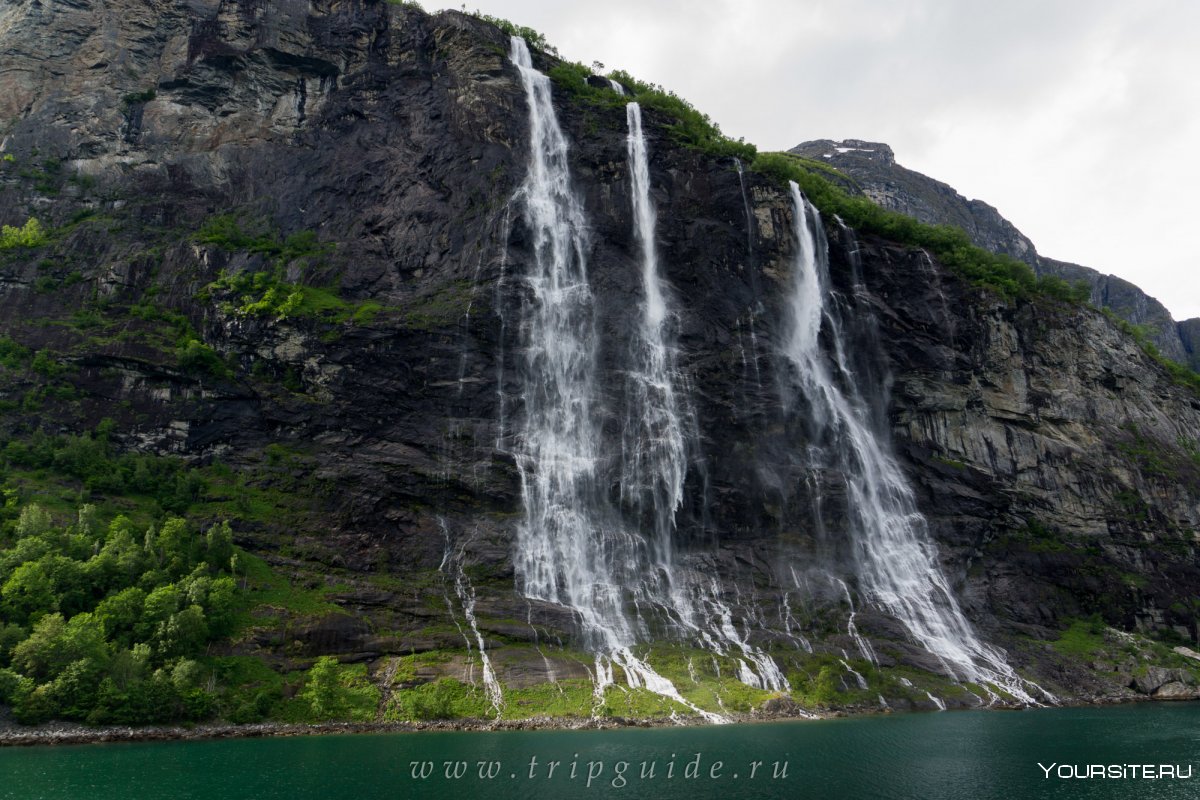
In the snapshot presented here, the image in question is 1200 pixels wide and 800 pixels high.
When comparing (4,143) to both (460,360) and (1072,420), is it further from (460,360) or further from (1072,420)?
(1072,420)

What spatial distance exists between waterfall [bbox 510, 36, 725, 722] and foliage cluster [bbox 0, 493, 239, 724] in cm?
1637

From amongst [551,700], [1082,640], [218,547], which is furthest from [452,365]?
[1082,640]

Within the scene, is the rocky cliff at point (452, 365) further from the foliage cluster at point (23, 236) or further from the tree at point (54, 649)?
the tree at point (54, 649)

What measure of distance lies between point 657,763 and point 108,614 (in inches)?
942

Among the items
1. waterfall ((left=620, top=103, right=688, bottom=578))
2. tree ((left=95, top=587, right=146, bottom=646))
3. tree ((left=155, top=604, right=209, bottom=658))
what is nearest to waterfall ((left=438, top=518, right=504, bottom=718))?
waterfall ((left=620, top=103, right=688, bottom=578))

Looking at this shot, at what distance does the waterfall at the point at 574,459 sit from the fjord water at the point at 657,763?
302 inches

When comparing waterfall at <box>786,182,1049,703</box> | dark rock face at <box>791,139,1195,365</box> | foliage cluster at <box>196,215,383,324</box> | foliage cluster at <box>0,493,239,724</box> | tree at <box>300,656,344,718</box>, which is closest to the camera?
foliage cluster at <box>0,493,239,724</box>

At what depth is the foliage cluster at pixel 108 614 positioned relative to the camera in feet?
98.4

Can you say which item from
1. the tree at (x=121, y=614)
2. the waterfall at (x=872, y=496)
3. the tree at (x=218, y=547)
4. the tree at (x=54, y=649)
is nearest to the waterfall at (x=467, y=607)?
the tree at (x=218, y=547)

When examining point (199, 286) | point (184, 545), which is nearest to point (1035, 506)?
point (184, 545)

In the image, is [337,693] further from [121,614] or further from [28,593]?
[28,593]

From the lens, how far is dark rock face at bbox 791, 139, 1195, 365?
134 metres

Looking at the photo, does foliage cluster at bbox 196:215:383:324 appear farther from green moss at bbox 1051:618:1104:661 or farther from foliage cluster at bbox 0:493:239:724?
green moss at bbox 1051:618:1104:661

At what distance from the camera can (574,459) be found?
49.3 m
